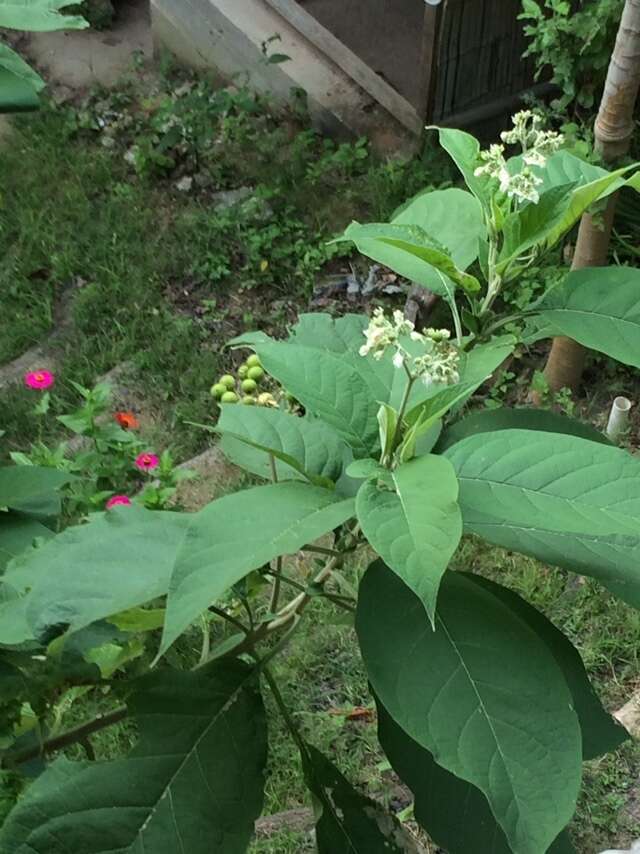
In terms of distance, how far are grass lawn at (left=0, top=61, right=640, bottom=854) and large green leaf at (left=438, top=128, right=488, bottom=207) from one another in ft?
6.26

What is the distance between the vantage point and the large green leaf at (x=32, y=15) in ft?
5.09

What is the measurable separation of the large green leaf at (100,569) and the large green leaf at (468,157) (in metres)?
0.55

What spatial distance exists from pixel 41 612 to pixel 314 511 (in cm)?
30

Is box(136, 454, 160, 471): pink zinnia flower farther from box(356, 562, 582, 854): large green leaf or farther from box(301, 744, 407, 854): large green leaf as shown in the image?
box(356, 562, 582, 854): large green leaf

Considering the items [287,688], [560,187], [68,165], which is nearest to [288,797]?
[287,688]

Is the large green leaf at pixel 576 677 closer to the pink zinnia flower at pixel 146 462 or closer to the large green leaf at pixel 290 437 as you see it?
the large green leaf at pixel 290 437

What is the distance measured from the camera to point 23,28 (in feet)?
5.14

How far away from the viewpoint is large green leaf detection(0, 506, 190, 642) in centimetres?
102

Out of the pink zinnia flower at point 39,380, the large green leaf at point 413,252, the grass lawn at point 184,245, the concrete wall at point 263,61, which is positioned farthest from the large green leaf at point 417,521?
the concrete wall at point 263,61

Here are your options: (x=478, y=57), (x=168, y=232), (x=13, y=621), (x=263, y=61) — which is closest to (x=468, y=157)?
(x=13, y=621)

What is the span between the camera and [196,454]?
387 centimetres

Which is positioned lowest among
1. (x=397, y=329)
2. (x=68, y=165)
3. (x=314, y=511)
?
(x=68, y=165)

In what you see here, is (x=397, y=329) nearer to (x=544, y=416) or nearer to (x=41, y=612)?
(x=544, y=416)

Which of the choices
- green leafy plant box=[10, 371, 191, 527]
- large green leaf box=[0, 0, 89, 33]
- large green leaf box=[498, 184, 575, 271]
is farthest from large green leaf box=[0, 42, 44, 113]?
green leafy plant box=[10, 371, 191, 527]
